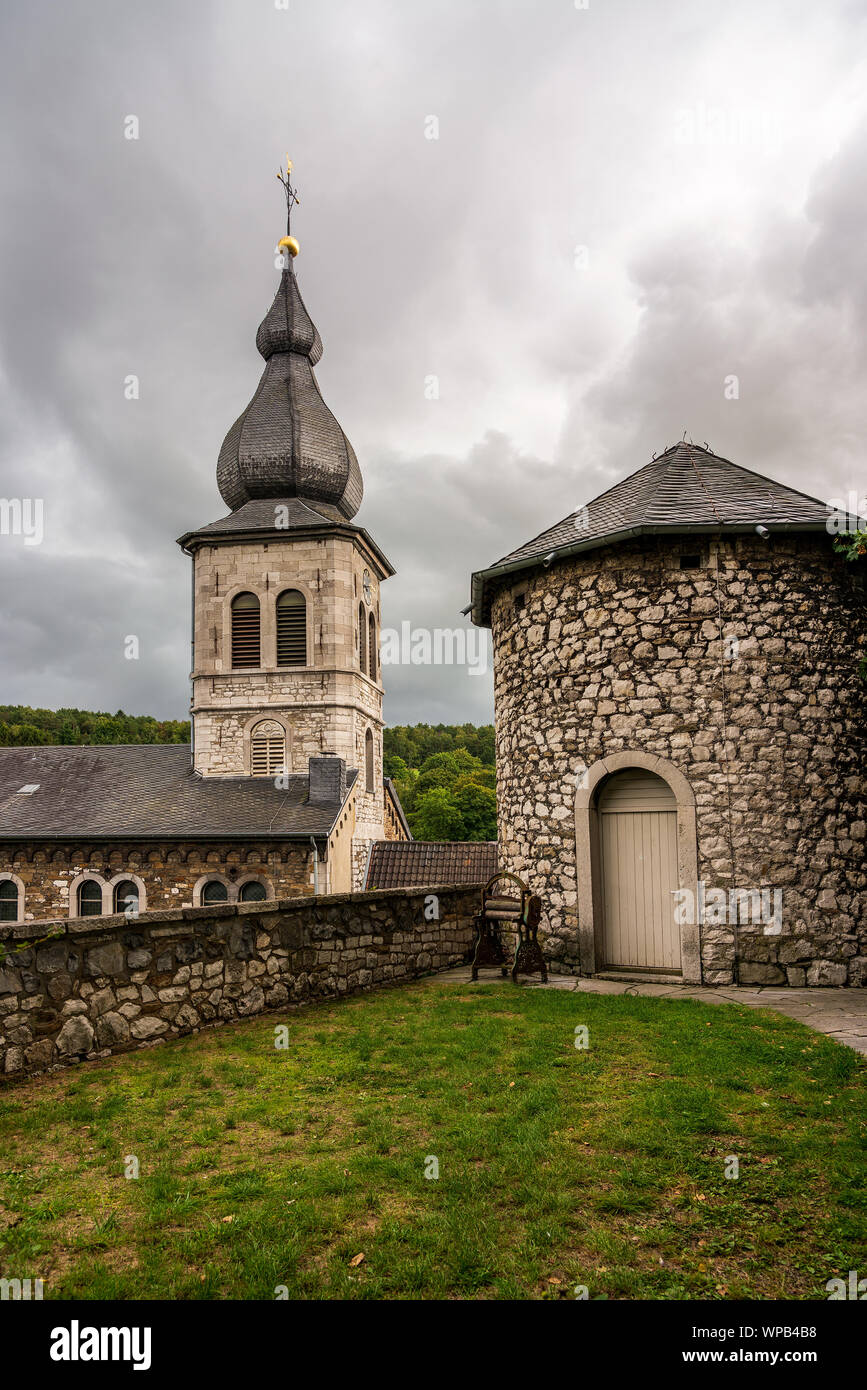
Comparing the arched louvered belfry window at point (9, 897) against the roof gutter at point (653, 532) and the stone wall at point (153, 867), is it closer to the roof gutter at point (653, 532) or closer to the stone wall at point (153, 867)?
the stone wall at point (153, 867)

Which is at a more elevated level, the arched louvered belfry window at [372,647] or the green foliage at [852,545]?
the arched louvered belfry window at [372,647]

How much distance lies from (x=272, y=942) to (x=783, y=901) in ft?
17.9

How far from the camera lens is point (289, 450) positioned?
2788cm

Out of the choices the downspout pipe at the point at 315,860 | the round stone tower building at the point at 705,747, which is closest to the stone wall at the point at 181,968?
the round stone tower building at the point at 705,747

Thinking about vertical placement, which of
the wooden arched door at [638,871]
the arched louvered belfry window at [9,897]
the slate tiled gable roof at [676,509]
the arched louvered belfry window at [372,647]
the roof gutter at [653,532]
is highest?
the arched louvered belfry window at [372,647]

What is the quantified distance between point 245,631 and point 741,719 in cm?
2049

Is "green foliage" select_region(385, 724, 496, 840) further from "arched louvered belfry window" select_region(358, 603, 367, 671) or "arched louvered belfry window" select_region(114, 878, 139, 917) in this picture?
"arched louvered belfry window" select_region(114, 878, 139, 917)

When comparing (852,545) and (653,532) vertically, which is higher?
(653,532)

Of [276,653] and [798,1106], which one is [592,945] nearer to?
[798,1106]

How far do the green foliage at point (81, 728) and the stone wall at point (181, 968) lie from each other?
138ft

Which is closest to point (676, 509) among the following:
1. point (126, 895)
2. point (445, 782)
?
point (126, 895)

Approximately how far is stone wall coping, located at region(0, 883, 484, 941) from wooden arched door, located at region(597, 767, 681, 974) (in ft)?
7.57

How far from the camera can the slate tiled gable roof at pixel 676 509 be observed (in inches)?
352

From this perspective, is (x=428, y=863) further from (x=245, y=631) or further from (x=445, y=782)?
(x=445, y=782)
